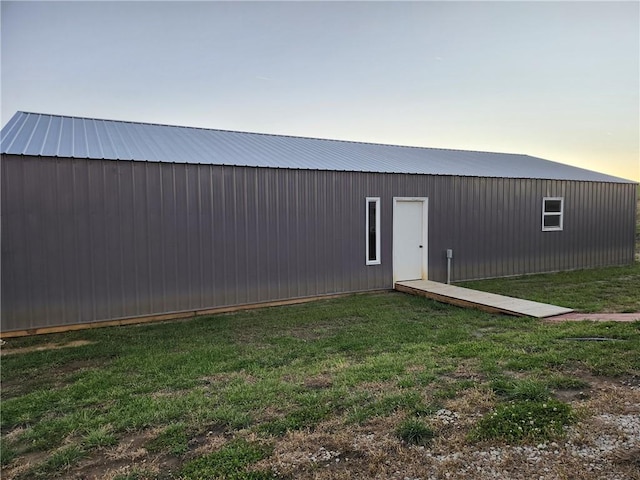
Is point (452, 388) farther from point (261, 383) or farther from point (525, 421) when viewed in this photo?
point (261, 383)

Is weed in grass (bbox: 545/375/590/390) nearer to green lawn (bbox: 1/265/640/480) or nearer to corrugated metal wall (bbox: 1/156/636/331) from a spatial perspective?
green lawn (bbox: 1/265/640/480)

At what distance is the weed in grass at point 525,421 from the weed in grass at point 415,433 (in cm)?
30

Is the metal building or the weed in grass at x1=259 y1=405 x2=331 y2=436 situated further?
the metal building

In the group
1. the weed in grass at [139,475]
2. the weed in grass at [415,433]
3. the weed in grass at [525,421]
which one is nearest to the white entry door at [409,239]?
the weed in grass at [525,421]

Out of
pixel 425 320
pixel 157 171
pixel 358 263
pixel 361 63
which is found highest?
pixel 361 63

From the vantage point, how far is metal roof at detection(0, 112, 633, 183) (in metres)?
7.19

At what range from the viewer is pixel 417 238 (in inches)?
392

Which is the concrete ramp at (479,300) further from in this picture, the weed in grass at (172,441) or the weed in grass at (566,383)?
the weed in grass at (172,441)

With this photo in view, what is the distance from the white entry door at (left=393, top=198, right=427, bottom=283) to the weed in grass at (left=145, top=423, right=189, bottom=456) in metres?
7.27

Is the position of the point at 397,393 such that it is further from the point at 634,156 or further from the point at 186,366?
the point at 634,156

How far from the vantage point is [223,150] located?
8.91m

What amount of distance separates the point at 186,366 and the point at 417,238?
6.90 meters

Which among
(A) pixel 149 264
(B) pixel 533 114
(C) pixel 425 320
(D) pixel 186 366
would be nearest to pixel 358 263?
(C) pixel 425 320

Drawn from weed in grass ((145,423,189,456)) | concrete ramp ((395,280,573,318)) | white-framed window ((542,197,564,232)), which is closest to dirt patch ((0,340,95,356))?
weed in grass ((145,423,189,456))
